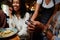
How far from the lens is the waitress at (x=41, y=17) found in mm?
1081

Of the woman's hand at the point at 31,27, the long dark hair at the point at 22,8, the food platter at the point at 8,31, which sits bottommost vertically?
the food platter at the point at 8,31

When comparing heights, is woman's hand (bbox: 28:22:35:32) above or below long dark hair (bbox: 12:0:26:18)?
below

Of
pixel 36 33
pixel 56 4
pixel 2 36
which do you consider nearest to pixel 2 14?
pixel 2 36

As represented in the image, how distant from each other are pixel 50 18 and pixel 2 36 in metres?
0.34

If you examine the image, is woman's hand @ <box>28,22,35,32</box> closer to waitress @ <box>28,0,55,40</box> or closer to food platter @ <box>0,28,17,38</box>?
waitress @ <box>28,0,55,40</box>

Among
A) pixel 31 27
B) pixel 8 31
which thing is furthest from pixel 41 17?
pixel 8 31

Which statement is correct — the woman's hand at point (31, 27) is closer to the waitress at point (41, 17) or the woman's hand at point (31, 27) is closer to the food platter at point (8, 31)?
the waitress at point (41, 17)

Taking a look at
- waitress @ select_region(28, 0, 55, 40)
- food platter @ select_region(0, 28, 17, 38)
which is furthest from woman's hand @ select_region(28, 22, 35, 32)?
food platter @ select_region(0, 28, 17, 38)

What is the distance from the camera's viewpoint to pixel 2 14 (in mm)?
1116

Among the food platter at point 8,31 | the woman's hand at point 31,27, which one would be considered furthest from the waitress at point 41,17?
→ the food platter at point 8,31

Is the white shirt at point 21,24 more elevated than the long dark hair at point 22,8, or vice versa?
the long dark hair at point 22,8

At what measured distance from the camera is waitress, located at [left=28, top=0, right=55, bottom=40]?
1.08m

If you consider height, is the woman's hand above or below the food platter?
above

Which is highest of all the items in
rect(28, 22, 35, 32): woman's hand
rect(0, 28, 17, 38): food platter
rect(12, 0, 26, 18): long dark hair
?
rect(12, 0, 26, 18): long dark hair
